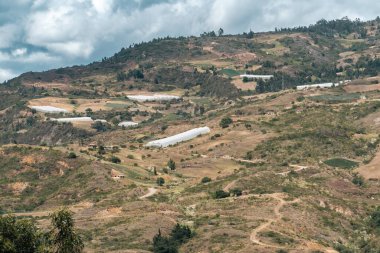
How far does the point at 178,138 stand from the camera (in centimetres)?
19138

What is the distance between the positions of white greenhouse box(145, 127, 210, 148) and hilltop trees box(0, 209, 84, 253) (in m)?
123

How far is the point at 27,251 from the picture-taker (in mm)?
59281

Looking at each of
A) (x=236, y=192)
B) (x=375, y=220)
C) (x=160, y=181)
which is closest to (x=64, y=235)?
(x=236, y=192)

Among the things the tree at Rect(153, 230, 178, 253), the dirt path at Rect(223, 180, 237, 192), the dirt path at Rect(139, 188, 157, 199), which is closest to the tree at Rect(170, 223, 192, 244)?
the tree at Rect(153, 230, 178, 253)

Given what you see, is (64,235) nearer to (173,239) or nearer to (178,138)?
(173,239)

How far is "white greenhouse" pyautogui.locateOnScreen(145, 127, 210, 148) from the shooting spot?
188 m

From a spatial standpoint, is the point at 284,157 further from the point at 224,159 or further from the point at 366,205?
the point at 366,205

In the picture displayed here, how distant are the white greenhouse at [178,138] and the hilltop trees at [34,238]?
123 metres

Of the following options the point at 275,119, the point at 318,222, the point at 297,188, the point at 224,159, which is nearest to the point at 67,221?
the point at 318,222

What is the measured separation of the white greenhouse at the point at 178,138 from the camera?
7392 inches

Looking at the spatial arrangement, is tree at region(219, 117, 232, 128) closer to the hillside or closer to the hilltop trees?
the hillside

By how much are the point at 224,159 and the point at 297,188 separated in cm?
4287

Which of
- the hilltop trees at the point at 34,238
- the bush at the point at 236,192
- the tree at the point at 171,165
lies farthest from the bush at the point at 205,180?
the hilltop trees at the point at 34,238

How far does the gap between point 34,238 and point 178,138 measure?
5210 inches
